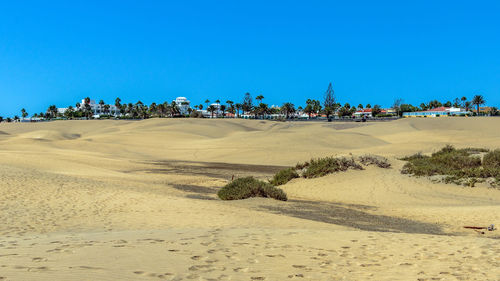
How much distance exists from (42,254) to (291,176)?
691 inches

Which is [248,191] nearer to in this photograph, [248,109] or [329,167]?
[329,167]

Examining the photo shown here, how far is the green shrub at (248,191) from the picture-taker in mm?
17453

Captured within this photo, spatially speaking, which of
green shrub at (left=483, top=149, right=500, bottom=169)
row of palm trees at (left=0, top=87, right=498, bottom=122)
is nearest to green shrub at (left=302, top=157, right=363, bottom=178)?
green shrub at (left=483, top=149, right=500, bottom=169)

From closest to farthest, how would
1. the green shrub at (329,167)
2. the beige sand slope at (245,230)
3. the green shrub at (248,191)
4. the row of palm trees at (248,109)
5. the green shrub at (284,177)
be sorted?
1. the beige sand slope at (245,230)
2. the green shrub at (248,191)
3. the green shrub at (329,167)
4. the green shrub at (284,177)
5. the row of palm trees at (248,109)

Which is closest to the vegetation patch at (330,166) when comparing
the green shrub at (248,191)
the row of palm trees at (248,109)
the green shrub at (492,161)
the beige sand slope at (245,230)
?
the beige sand slope at (245,230)

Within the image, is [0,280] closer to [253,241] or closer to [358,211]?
[253,241]

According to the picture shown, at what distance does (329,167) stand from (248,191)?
7.22 meters

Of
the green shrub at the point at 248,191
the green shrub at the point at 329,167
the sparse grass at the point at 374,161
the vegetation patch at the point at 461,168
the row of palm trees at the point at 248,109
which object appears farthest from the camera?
the row of palm trees at the point at 248,109

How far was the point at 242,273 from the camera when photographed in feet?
21.5

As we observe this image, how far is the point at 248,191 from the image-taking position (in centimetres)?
1759

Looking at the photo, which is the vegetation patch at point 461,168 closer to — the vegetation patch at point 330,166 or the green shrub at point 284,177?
the vegetation patch at point 330,166

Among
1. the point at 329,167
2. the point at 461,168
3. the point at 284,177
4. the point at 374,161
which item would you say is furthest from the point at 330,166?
the point at 461,168

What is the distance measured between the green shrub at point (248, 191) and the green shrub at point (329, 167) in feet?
17.7

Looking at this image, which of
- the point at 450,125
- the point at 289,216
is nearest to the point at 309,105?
the point at 450,125
